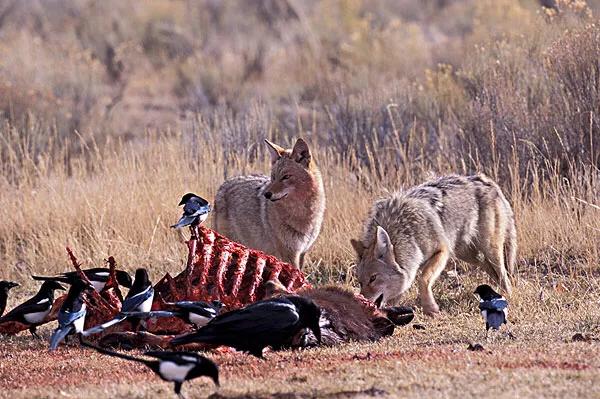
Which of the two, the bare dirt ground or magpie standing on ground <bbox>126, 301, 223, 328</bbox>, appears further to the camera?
magpie standing on ground <bbox>126, 301, 223, 328</bbox>

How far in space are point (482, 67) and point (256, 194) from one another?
5956 millimetres

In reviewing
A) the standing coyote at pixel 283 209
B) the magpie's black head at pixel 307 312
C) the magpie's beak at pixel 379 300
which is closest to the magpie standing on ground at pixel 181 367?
the magpie's black head at pixel 307 312

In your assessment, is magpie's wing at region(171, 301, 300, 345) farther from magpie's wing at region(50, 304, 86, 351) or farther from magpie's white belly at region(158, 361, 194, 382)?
magpie's wing at region(50, 304, 86, 351)

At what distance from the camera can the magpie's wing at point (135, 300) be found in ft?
26.1

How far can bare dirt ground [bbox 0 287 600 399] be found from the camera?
6262 mm

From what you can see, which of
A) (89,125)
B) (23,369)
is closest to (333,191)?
(23,369)

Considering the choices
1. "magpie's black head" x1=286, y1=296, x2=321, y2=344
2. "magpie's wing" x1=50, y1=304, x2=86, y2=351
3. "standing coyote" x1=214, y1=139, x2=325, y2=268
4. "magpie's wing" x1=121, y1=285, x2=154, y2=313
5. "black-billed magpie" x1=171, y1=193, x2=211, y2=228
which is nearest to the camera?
"magpie's black head" x1=286, y1=296, x2=321, y2=344

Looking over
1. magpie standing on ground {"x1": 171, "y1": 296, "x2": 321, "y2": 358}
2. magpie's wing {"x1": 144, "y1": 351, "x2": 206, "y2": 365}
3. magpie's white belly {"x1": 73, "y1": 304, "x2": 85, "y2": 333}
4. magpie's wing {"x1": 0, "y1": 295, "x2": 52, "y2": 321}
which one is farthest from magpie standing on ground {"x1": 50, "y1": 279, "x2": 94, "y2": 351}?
magpie's wing {"x1": 144, "y1": 351, "x2": 206, "y2": 365}

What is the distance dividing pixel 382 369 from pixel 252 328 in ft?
2.81

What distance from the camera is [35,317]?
28.9 ft

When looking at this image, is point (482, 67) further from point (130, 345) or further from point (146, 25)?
point (146, 25)

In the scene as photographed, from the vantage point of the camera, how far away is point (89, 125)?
21.8 metres

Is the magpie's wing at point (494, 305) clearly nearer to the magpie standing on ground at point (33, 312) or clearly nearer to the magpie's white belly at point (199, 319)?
the magpie's white belly at point (199, 319)

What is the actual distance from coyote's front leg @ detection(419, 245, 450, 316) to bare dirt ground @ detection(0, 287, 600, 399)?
840mm
